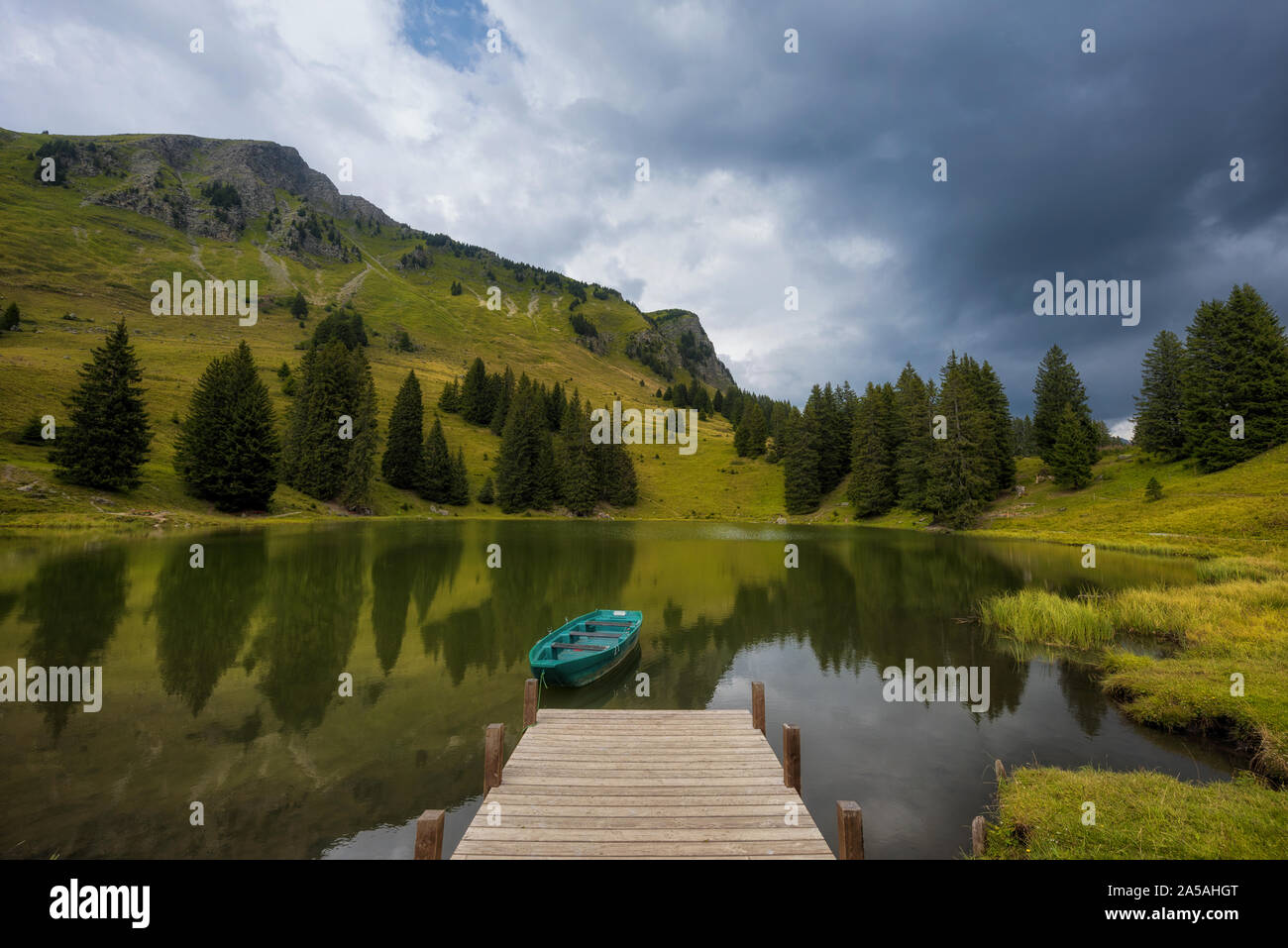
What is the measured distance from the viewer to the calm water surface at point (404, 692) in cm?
999

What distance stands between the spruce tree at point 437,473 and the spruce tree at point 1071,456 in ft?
289

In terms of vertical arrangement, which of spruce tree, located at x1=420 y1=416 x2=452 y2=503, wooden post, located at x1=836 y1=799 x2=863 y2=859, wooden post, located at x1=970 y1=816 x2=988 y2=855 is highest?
spruce tree, located at x1=420 y1=416 x2=452 y2=503

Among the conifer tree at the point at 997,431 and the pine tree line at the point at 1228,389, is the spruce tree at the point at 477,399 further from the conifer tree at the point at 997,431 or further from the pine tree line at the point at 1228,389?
the pine tree line at the point at 1228,389

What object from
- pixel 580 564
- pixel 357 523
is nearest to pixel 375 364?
pixel 357 523

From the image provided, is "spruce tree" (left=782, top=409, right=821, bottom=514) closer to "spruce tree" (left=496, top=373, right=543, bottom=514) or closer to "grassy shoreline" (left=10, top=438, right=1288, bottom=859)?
"grassy shoreline" (left=10, top=438, right=1288, bottom=859)

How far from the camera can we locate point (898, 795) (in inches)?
441

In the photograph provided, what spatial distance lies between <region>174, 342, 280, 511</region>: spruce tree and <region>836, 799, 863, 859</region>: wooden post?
72233 mm

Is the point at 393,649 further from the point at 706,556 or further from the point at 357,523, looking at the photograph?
the point at 357,523

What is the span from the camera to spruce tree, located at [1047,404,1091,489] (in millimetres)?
67562

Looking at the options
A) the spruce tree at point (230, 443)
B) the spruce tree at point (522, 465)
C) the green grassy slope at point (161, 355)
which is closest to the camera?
the green grassy slope at point (161, 355)

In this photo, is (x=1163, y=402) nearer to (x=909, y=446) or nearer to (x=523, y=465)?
(x=909, y=446)

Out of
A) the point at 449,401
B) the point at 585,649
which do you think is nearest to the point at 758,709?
the point at 585,649

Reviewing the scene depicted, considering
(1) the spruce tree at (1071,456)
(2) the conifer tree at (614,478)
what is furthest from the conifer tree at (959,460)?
(2) the conifer tree at (614,478)

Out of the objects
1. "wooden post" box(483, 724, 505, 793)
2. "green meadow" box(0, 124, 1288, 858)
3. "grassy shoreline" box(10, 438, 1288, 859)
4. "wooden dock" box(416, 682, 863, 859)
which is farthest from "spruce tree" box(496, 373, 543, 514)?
"wooden post" box(483, 724, 505, 793)
